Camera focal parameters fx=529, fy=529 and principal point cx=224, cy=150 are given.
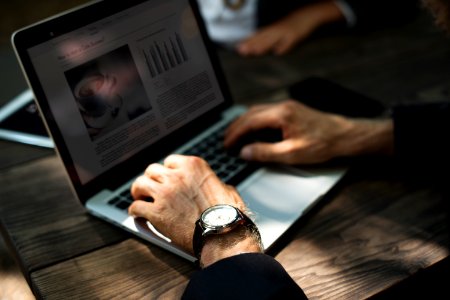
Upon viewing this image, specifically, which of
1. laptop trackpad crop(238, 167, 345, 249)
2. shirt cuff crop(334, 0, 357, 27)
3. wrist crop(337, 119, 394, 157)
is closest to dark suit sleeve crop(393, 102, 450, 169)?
wrist crop(337, 119, 394, 157)

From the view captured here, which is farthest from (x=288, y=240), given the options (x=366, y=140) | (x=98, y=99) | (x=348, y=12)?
(x=348, y=12)

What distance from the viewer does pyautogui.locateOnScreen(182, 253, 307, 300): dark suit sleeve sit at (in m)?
0.78

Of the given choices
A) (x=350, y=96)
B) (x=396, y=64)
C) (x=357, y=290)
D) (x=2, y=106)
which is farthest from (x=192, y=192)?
(x=396, y=64)

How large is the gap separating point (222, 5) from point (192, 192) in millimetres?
1048

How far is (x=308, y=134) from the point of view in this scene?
1.15 metres

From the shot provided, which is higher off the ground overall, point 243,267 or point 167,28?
point 167,28

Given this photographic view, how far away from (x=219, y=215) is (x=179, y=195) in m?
0.10

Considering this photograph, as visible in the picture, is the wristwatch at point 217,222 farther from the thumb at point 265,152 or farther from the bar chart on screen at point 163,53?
the bar chart on screen at point 163,53

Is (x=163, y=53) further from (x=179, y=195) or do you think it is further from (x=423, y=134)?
(x=423, y=134)

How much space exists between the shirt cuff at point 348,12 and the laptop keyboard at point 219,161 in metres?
0.76

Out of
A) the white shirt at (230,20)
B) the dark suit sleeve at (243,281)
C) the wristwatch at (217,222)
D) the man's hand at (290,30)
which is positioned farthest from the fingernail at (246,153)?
the white shirt at (230,20)

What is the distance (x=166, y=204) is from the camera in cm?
95

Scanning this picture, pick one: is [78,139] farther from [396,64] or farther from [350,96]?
[396,64]

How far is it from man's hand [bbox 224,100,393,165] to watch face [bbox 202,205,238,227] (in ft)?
0.77
